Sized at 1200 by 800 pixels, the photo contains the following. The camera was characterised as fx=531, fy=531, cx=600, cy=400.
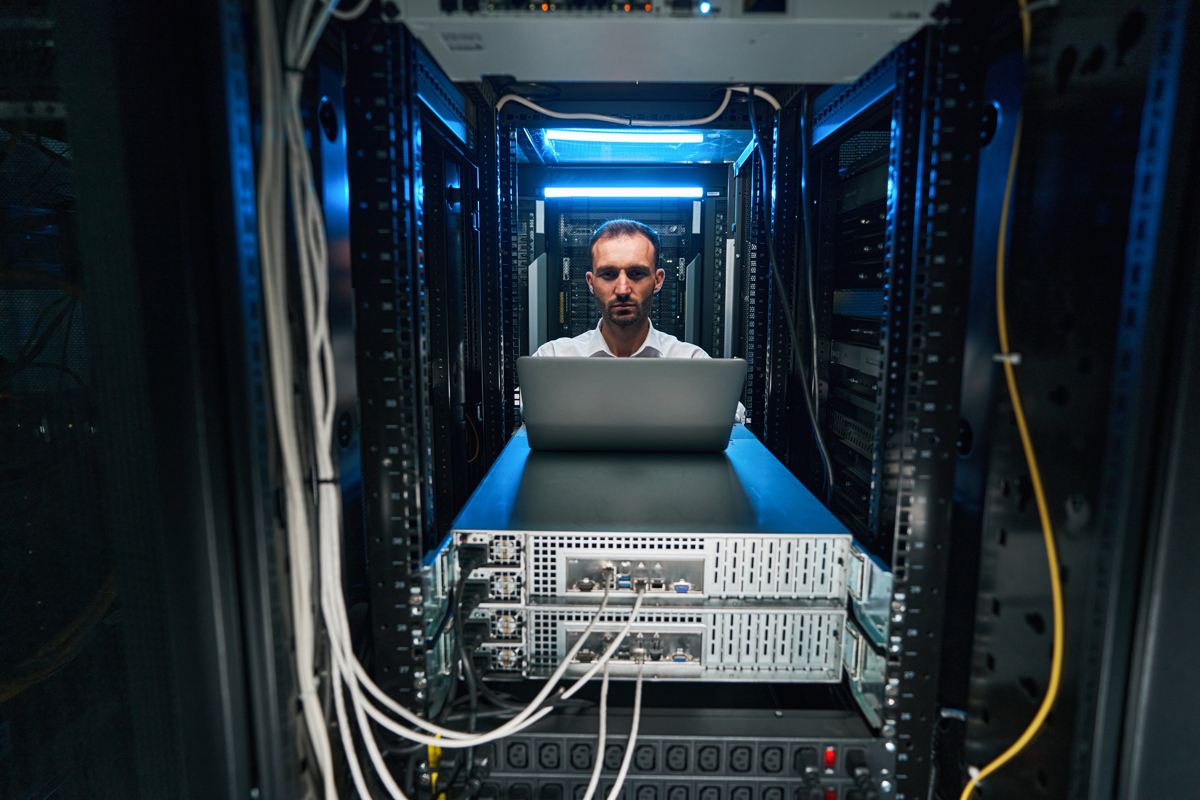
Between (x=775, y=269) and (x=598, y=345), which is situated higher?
(x=775, y=269)

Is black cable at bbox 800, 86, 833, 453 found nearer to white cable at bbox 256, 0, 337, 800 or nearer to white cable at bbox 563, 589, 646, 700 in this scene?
white cable at bbox 563, 589, 646, 700

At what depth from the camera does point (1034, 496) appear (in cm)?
76

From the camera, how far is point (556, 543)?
0.93 meters

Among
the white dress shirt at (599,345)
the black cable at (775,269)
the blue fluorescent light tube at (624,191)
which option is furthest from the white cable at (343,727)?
the blue fluorescent light tube at (624,191)

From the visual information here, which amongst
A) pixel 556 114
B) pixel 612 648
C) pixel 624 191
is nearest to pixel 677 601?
pixel 612 648

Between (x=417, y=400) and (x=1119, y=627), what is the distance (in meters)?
0.97

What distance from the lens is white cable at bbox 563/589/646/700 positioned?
84cm

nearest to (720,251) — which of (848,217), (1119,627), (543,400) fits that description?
(848,217)

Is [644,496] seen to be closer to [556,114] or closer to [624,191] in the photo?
[556,114]

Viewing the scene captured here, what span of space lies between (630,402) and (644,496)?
0.25m

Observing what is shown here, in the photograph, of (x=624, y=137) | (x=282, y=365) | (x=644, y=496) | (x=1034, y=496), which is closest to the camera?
(x=282, y=365)

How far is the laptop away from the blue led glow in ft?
3.28

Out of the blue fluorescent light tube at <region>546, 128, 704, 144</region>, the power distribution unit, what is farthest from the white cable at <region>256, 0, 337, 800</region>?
the blue fluorescent light tube at <region>546, 128, 704, 144</region>

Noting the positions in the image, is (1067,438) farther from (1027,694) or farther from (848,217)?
(848,217)
